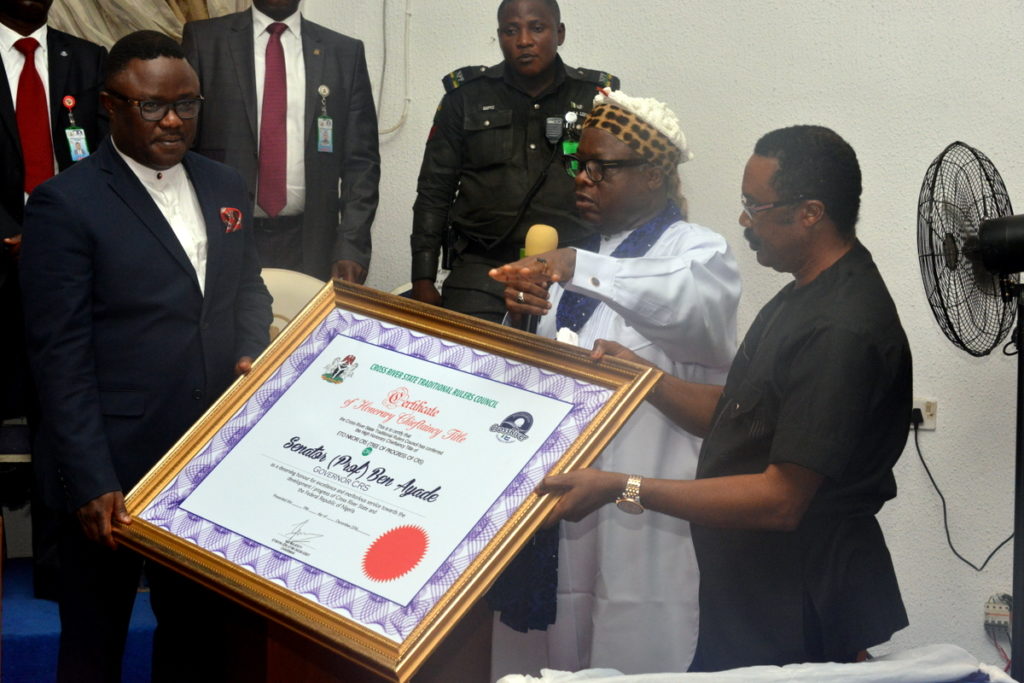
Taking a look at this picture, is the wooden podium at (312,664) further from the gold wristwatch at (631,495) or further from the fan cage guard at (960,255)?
the fan cage guard at (960,255)

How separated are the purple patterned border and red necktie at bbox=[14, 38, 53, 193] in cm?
161

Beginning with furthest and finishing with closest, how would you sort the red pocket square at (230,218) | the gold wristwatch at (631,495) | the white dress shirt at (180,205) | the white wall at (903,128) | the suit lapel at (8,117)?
1. the white wall at (903,128)
2. the suit lapel at (8,117)
3. the red pocket square at (230,218)
4. the white dress shirt at (180,205)
5. the gold wristwatch at (631,495)

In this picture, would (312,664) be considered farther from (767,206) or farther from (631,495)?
(767,206)

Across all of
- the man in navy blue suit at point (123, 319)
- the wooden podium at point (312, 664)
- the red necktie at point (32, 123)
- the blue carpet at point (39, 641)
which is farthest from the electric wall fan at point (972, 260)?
the red necktie at point (32, 123)

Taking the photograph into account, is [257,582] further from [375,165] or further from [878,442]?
[375,165]

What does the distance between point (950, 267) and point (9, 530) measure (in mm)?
3289

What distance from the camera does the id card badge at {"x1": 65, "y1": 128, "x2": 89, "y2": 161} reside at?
3748mm

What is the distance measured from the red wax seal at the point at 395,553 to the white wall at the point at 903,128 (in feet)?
8.27

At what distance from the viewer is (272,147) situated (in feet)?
13.7

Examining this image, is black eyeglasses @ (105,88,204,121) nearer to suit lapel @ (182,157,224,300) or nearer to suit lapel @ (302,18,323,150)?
suit lapel @ (182,157,224,300)

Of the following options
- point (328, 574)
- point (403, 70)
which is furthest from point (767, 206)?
point (403, 70)

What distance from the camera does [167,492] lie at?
2.47m

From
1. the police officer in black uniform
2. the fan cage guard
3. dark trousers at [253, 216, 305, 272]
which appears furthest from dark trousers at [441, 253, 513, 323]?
the fan cage guard

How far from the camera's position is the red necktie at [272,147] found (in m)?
4.18
